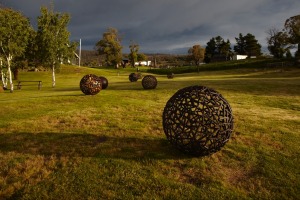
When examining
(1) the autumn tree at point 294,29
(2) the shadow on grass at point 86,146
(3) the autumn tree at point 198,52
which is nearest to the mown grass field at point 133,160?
(2) the shadow on grass at point 86,146

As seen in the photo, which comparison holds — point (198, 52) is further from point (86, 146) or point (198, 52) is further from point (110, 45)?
point (86, 146)

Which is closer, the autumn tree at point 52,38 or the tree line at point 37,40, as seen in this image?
the tree line at point 37,40

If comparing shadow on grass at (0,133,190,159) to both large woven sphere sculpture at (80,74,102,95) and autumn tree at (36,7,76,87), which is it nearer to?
large woven sphere sculpture at (80,74,102,95)

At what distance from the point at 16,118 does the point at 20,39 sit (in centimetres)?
1995

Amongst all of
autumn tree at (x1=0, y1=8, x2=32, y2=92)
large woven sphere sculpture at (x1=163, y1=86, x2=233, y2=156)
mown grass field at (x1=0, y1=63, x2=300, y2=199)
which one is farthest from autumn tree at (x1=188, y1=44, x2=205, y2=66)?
large woven sphere sculpture at (x1=163, y1=86, x2=233, y2=156)

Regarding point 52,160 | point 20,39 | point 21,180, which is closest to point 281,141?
point 52,160

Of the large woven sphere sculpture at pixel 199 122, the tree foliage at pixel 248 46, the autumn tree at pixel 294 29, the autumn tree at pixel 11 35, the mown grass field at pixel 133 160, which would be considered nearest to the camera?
the mown grass field at pixel 133 160

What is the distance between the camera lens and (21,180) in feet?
21.6

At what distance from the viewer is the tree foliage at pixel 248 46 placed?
97025 millimetres

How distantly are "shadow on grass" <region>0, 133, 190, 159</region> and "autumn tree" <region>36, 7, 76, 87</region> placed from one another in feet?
90.2

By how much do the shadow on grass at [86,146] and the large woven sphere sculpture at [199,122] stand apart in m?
0.71

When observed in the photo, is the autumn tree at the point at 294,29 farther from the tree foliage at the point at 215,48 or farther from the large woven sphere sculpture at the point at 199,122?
the large woven sphere sculpture at the point at 199,122

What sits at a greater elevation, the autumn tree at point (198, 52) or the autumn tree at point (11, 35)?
the autumn tree at point (198, 52)

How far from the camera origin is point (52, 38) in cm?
3462
